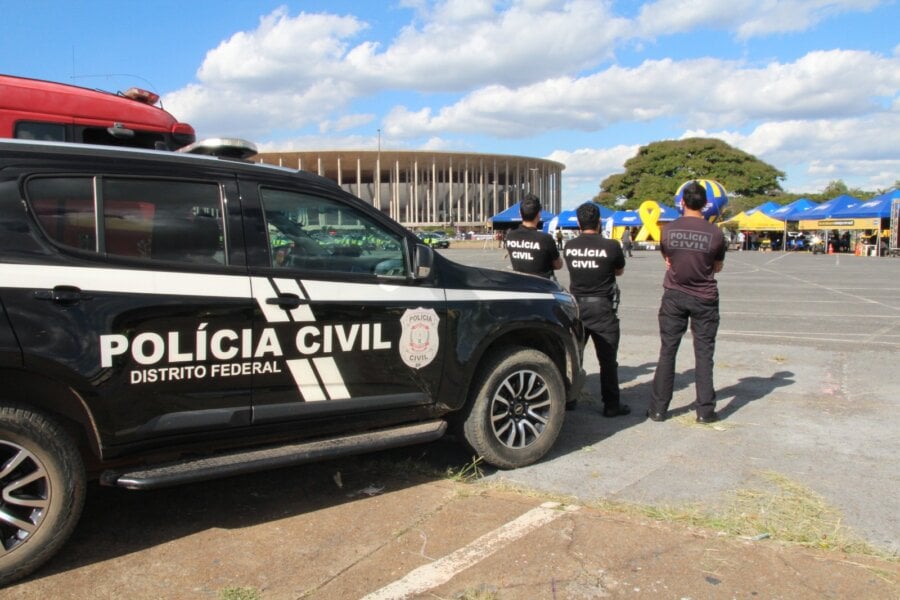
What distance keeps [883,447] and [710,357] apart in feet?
4.35

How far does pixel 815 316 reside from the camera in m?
11.9

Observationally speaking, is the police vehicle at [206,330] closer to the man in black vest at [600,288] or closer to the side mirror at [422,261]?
the side mirror at [422,261]

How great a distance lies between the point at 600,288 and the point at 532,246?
2.48ft

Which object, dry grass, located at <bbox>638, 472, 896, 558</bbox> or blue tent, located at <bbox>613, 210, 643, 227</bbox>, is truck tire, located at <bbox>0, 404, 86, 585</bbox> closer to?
dry grass, located at <bbox>638, 472, 896, 558</bbox>

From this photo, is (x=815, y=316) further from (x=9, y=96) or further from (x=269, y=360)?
(x=9, y=96)

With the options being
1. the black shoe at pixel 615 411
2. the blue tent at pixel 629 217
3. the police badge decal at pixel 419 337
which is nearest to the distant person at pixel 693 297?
the black shoe at pixel 615 411

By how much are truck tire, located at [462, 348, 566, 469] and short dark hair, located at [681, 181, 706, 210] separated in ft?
6.36

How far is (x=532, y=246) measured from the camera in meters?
6.32

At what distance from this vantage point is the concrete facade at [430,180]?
9806 centimetres

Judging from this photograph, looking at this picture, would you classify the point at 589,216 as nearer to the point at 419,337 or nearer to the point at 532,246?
the point at 532,246

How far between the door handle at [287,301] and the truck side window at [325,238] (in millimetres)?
190

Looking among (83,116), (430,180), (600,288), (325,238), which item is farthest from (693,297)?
(430,180)

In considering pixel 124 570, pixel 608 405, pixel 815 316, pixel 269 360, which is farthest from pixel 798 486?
pixel 815 316

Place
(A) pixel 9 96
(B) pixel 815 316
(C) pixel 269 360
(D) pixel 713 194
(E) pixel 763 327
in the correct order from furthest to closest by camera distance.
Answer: (D) pixel 713 194 → (B) pixel 815 316 → (E) pixel 763 327 → (A) pixel 9 96 → (C) pixel 269 360
